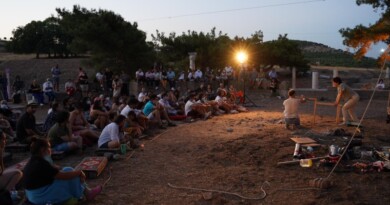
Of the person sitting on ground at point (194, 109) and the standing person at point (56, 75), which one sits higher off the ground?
the standing person at point (56, 75)

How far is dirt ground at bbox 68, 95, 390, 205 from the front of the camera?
664 centimetres

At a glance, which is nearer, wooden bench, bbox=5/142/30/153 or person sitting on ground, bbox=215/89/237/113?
wooden bench, bbox=5/142/30/153

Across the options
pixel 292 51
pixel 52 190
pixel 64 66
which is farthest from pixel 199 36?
pixel 52 190

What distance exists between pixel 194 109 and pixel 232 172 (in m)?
8.06

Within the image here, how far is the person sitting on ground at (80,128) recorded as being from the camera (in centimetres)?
1063

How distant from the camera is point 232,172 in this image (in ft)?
26.7

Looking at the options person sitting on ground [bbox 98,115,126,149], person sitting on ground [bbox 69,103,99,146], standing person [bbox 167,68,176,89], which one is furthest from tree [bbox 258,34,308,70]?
person sitting on ground [bbox 98,115,126,149]

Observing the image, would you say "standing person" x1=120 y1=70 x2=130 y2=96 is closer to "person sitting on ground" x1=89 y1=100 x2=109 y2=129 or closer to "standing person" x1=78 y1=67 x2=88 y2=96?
"standing person" x1=78 y1=67 x2=88 y2=96

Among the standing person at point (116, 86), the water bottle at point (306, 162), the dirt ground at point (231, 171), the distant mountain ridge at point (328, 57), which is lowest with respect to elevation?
the dirt ground at point (231, 171)

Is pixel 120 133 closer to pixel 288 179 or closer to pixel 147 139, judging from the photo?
pixel 147 139

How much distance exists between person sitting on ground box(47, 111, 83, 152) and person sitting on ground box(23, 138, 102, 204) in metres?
3.32

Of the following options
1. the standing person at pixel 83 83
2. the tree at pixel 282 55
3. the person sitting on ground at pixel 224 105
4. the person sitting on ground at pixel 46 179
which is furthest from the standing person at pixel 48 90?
the tree at pixel 282 55

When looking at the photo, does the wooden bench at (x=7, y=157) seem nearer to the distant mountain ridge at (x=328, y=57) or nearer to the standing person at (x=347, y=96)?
the standing person at (x=347, y=96)

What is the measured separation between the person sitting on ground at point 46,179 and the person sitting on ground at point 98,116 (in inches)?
253
